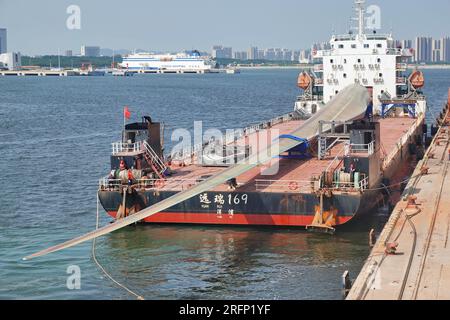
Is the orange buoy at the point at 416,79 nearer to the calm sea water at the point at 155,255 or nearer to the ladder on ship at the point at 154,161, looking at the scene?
the calm sea water at the point at 155,255

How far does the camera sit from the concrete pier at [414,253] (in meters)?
18.4

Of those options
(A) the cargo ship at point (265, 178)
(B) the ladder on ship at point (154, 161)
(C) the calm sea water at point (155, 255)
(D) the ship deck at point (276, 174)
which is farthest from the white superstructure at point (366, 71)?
(B) the ladder on ship at point (154, 161)

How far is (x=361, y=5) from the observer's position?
63781 mm

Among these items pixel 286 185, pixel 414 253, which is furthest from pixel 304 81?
pixel 414 253

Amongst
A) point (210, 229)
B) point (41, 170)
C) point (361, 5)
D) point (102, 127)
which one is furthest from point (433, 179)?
point (102, 127)

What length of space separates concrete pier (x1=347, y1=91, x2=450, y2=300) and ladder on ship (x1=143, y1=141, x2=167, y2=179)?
11134 mm

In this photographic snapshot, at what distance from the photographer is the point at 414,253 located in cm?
2170

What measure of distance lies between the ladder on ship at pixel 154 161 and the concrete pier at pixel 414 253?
36.5ft

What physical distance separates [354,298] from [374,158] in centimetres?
1508

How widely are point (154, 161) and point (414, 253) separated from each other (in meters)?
15.8

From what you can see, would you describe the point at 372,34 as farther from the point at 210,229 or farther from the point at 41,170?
the point at 210,229

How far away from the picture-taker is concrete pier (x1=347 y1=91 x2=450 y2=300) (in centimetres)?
1842

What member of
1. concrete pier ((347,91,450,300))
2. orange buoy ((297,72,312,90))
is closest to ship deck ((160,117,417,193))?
concrete pier ((347,91,450,300))
